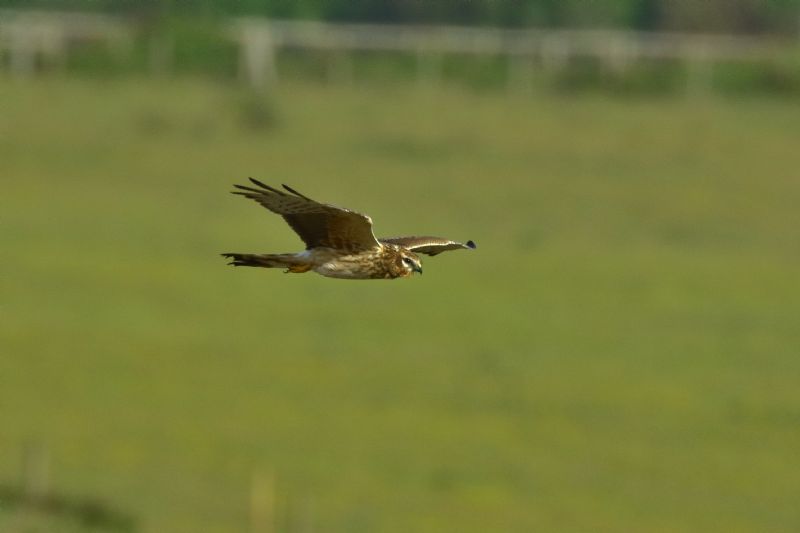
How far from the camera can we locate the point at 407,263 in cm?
762

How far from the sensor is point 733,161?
37.9 metres

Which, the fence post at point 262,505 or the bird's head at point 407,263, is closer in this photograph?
the bird's head at point 407,263

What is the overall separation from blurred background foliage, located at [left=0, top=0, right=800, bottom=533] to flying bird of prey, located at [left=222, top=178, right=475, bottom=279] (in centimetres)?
1115

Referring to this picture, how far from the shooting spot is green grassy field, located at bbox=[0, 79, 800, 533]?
21.6 meters

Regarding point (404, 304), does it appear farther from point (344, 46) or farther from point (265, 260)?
point (265, 260)

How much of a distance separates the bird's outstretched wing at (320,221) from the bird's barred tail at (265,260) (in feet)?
0.36

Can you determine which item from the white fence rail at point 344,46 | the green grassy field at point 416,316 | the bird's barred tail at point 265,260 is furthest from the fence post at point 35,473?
the white fence rail at point 344,46

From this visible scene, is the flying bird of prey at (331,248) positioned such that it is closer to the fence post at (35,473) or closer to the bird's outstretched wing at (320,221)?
the bird's outstretched wing at (320,221)

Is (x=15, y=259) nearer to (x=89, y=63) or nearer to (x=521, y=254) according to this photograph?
(x=521, y=254)

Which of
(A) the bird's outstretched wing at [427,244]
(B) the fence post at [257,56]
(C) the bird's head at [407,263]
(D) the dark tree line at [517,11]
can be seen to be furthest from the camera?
(D) the dark tree line at [517,11]

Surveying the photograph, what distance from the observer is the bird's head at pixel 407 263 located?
759 centimetres

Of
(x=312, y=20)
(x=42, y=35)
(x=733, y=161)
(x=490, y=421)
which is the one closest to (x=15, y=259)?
(x=490, y=421)

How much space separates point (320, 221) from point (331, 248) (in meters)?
0.17

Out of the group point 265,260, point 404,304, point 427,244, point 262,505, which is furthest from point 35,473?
point 265,260
